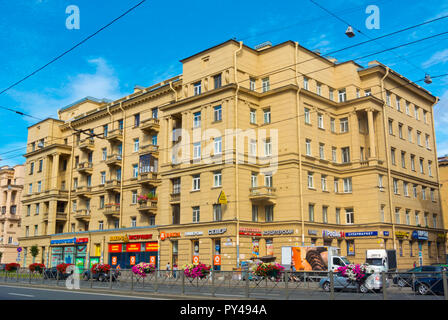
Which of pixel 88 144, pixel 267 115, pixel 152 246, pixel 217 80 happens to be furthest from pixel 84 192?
Answer: pixel 267 115

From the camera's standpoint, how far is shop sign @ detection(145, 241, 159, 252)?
4644 cm

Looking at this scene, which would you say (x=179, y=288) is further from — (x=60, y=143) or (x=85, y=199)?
(x=60, y=143)

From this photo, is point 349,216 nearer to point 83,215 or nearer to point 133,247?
point 133,247

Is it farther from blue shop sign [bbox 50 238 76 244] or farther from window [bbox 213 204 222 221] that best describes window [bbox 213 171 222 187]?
blue shop sign [bbox 50 238 76 244]

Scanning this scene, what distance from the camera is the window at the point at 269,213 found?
42550 mm

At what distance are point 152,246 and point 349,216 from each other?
2020 centimetres

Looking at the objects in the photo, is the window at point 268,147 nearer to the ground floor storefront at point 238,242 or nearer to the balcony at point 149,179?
the ground floor storefront at point 238,242

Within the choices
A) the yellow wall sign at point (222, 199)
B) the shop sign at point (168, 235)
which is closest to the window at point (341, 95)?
the yellow wall sign at point (222, 199)

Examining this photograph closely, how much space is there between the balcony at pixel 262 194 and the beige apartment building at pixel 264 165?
0.15 metres

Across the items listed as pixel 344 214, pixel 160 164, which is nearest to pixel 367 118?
pixel 344 214

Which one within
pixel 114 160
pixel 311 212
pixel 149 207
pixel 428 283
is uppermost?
pixel 114 160

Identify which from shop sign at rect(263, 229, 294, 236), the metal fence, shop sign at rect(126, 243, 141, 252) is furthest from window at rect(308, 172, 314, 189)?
the metal fence

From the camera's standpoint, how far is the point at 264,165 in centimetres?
4319
